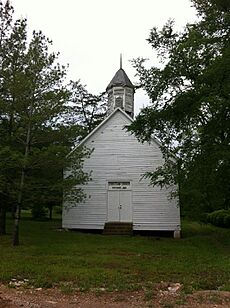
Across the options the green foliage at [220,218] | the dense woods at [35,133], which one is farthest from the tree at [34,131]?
the green foliage at [220,218]

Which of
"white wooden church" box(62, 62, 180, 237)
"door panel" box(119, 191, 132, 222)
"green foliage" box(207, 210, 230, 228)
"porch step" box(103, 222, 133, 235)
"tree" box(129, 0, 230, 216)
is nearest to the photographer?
"tree" box(129, 0, 230, 216)

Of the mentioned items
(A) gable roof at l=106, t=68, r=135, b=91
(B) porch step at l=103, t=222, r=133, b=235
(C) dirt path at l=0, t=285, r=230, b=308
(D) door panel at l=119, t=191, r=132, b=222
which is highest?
(A) gable roof at l=106, t=68, r=135, b=91

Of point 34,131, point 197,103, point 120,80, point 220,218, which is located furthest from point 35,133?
point 220,218

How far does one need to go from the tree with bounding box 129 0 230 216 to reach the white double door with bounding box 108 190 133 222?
4483 millimetres

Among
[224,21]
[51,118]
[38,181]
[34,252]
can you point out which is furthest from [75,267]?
[224,21]

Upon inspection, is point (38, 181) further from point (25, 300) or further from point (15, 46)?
point (25, 300)

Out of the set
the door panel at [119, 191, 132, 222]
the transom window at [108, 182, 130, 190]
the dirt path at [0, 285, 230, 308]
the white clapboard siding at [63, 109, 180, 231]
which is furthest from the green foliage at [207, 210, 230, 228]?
the dirt path at [0, 285, 230, 308]

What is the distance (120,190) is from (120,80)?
8.80 meters

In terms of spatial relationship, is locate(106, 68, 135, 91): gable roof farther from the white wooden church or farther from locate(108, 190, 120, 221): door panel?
locate(108, 190, 120, 221): door panel

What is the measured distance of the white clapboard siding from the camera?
2153 cm

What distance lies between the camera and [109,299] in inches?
289

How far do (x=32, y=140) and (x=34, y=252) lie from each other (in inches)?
181

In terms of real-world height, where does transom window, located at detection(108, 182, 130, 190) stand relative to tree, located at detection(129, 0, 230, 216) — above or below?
below

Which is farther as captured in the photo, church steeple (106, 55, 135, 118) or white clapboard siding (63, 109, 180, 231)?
church steeple (106, 55, 135, 118)
